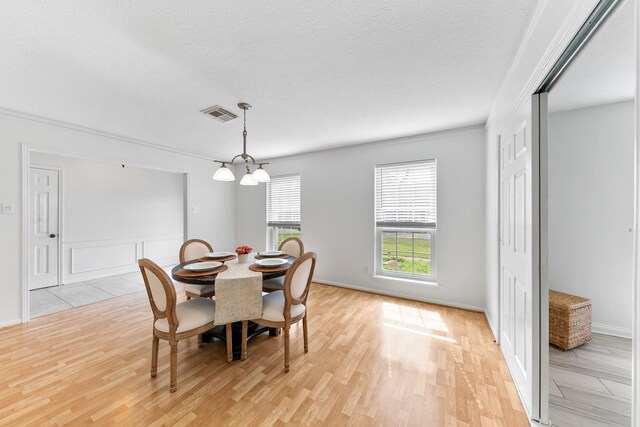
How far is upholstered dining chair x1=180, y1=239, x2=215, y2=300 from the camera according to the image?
2.89 meters

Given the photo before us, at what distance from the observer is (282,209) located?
5.14m

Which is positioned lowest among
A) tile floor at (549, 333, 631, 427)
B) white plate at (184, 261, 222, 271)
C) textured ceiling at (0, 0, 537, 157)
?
tile floor at (549, 333, 631, 427)

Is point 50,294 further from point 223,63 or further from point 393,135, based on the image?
point 393,135

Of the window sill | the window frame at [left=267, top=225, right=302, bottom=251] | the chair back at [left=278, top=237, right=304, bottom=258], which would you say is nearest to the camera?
the chair back at [left=278, top=237, right=304, bottom=258]

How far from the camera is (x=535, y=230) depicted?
155 centimetres

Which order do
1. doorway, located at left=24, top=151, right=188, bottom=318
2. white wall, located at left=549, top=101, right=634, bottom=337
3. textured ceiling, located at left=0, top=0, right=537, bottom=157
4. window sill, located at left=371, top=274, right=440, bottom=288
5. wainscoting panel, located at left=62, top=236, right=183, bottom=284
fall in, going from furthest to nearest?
wainscoting panel, located at left=62, top=236, right=183, bottom=284 < doorway, located at left=24, top=151, right=188, bottom=318 < window sill, located at left=371, top=274, right=440, bottom=288 < white wall, located at left=549, top=101, right=634, bottom=337 < textured ceiling, located at left=0, top=0, right=537, bottom=157

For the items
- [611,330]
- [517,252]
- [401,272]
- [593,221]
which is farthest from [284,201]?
[611,330]

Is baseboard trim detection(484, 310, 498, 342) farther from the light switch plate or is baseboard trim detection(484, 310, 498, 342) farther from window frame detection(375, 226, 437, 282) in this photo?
the light switch plate

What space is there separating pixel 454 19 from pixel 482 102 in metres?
1.42

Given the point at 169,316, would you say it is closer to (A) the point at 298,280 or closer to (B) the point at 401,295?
(A) the point at 298,280

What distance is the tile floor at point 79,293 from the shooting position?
3.48 meters

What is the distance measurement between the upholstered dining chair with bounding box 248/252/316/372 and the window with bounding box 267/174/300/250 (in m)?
2.62

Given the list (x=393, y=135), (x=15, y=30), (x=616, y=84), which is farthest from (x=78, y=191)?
(x=616, y=84)

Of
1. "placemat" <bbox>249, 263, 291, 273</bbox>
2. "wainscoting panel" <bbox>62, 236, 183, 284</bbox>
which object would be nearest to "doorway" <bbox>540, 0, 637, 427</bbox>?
"placemat" <bbox>249, 263, 291, 273</bbox>
